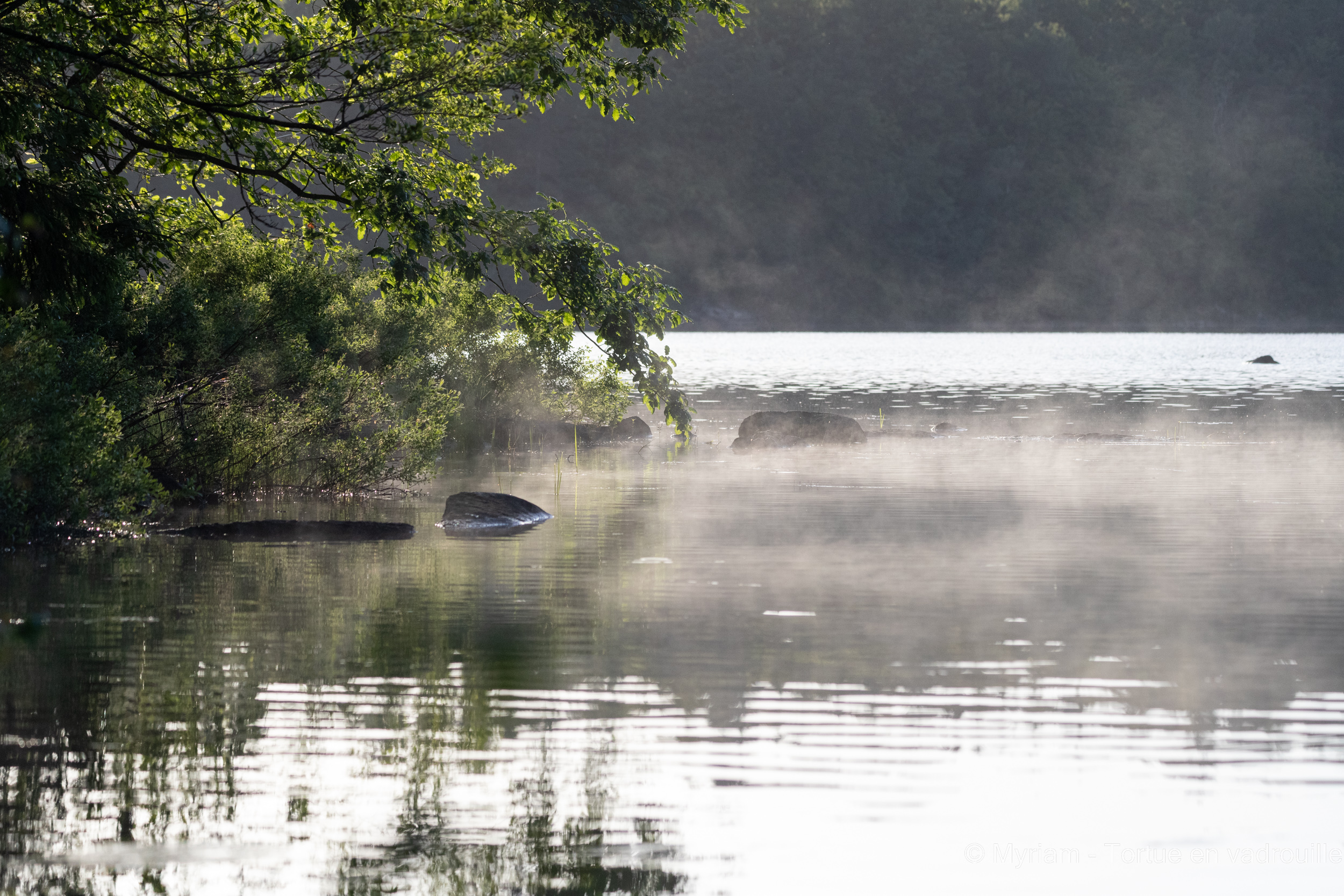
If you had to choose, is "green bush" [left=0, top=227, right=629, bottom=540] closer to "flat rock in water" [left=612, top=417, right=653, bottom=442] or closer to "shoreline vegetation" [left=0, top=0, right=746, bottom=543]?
"shoreline vegetation" [left=0, top=0, right=746, bottom=543]

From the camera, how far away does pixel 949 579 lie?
18.5 m

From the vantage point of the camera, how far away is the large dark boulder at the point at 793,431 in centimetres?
4162

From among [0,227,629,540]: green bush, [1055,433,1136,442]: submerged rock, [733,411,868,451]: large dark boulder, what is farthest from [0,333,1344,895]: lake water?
[1055,433,1136,442]: submerged rock

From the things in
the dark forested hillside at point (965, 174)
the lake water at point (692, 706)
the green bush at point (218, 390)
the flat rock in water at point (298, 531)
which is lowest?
the lake water at point (692, 706)

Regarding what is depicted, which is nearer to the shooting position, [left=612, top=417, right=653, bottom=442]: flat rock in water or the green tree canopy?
the green tree canopy

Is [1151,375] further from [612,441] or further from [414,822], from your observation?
[414,822]

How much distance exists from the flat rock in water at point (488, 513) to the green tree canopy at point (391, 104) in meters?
5.01

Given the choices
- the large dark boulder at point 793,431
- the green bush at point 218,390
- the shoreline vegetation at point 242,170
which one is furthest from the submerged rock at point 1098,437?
the shoreline vegetation at point 242,170

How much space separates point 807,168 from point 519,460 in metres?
148

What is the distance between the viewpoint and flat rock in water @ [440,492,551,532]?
2367cm

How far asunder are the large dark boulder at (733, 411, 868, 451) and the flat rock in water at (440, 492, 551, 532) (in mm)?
16907

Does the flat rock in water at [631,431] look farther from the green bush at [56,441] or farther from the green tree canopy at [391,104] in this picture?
the green tree canopy at [391,104]

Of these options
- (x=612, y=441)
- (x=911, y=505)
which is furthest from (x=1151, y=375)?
(x=911, y=505)

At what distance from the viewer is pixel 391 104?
18312 mm
